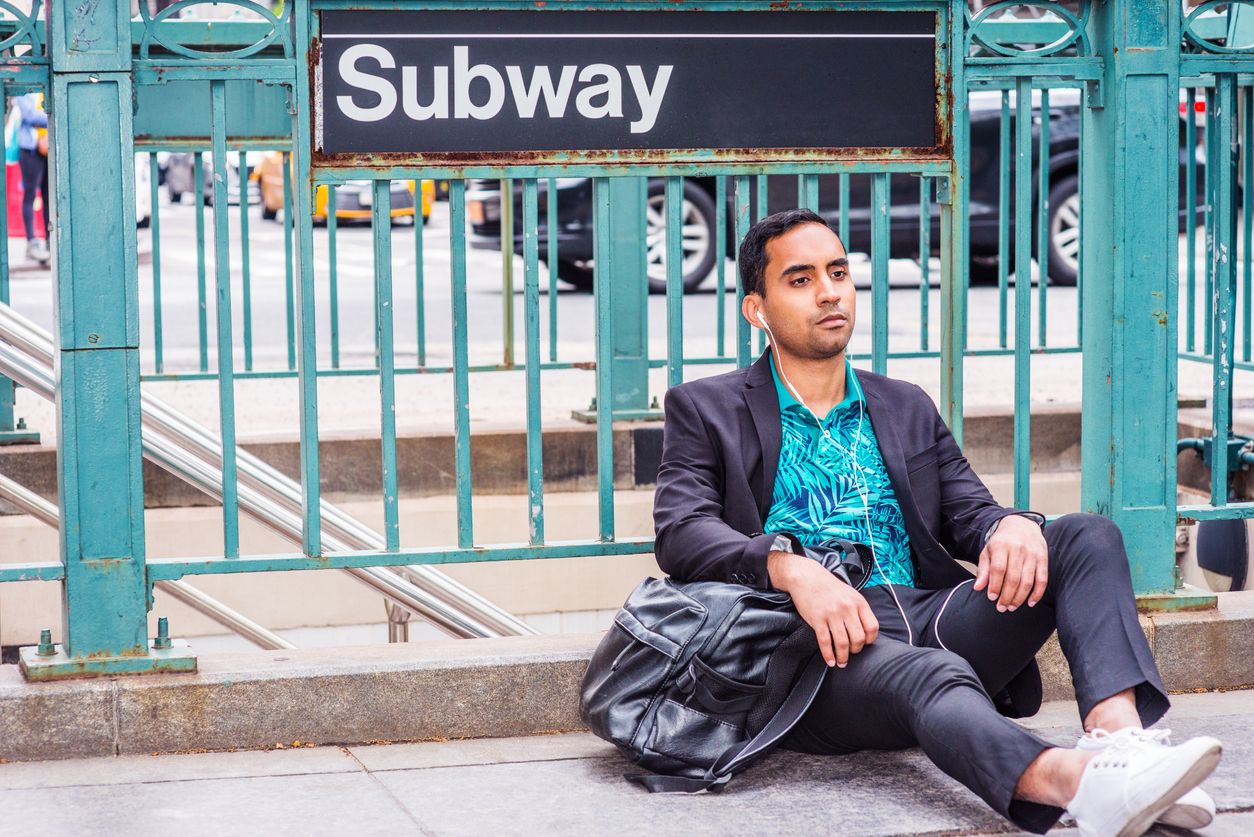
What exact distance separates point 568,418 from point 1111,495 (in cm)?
336

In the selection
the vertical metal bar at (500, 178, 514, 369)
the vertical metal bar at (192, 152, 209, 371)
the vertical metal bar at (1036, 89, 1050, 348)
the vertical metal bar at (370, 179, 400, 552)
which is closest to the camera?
the vertical metal bar at (370, 179, 400, 552)

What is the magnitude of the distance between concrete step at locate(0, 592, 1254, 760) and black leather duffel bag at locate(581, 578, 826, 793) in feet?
1.45

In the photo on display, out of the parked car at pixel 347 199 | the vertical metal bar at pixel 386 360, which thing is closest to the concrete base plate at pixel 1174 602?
the vertical metal bar at pixel 386 360

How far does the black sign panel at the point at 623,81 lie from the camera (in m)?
3.97

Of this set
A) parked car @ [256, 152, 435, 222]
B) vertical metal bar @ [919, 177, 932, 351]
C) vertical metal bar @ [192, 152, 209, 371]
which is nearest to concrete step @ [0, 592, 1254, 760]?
vertical metal bar @ [919, 177, 932, 351]

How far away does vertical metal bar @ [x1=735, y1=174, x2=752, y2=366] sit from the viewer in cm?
423

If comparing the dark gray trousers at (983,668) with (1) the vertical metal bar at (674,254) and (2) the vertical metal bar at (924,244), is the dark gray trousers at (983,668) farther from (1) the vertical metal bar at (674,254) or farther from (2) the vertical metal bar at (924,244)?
(2) the vertical metal bar at (924,244)

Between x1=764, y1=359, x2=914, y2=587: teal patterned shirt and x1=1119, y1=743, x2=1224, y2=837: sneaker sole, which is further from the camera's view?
x1=764, y1=359, x2=914, y2=587: teal patterned shirt

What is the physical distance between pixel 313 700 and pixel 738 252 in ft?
4.67

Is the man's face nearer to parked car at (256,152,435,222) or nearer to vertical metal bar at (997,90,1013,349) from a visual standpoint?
vertical metal bar at (997,90,1013,349)

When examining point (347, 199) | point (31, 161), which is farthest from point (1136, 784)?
point (347, 199)

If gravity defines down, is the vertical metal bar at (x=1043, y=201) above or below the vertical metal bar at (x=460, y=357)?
above

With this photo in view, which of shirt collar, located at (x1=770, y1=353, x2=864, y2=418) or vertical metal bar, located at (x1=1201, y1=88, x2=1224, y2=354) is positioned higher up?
vertical metal bar, located at (x1=1201, y1=88, x2=1224, y2=354)

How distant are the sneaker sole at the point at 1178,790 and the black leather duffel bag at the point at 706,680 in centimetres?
74
